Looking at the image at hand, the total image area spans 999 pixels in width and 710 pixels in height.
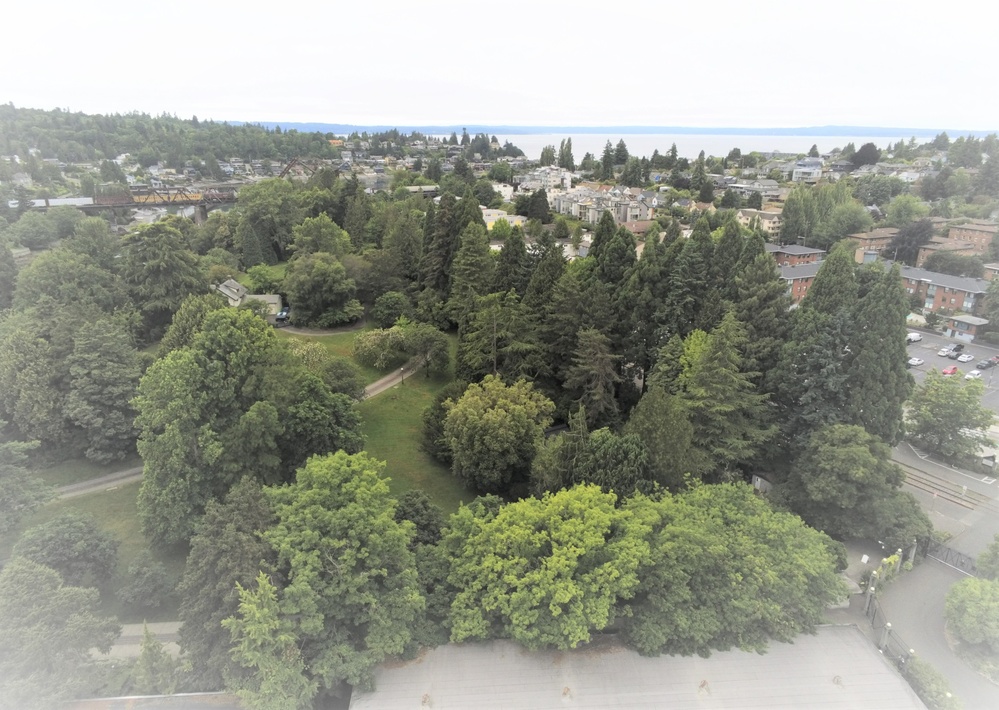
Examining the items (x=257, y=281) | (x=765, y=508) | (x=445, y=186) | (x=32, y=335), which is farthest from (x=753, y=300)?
(x=445, y=186)

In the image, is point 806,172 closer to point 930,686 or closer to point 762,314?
point 762,314

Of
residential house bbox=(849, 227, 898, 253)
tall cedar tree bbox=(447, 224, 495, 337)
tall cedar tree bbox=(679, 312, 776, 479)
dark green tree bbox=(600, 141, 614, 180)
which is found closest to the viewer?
tall cedar tree bbox=(679, 312, 776, 479)

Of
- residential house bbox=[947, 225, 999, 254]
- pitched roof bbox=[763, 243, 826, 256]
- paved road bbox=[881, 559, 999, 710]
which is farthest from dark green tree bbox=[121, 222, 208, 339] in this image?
residential house bbox=[947, 225, 999, 254]

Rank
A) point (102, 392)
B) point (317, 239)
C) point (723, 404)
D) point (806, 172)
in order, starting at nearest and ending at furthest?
point (723, 404), point (102, 392), point (317, 239), point (806, 172)

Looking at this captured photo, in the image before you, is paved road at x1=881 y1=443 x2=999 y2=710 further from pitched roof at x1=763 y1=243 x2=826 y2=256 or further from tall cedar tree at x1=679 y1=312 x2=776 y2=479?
pitched roof at x1=763 y1=243 x2=826 y2=256

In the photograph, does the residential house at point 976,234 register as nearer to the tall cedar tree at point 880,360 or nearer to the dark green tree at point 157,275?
the tall cedar tree at point 880,360

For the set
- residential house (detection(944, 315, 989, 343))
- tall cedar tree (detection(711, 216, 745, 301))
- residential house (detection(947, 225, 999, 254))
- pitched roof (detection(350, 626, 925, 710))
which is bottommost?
pitched roof (detection(350, 626, 925, 710))

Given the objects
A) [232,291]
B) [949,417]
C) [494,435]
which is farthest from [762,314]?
[232,291]
